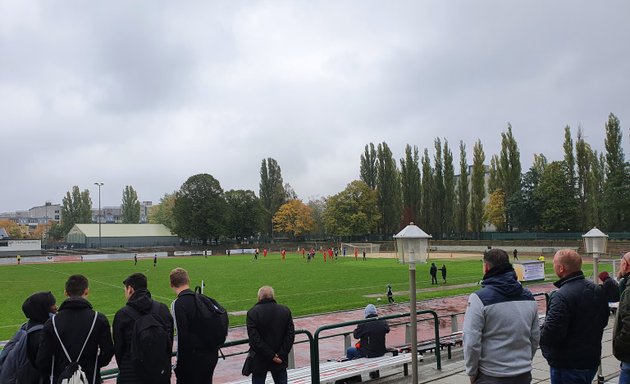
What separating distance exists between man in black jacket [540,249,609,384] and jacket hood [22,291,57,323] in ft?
16.0

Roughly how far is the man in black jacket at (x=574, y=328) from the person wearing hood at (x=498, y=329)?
73cm

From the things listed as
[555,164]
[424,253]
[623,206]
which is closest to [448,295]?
[424,253]

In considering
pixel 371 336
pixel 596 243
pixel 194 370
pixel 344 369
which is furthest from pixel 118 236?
pixel 194 370

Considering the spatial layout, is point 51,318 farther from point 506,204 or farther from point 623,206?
point 506,204

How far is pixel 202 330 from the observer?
5113 mm

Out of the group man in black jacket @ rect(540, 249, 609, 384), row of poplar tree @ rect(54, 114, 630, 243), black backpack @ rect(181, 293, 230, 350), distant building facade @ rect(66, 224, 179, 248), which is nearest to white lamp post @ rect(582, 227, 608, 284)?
man in black jacket @ rect(540, 249, 609, 384)

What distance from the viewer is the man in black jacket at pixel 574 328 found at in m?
4.96

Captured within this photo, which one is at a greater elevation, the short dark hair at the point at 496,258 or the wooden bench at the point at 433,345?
the short dark hair at the point at 496,258

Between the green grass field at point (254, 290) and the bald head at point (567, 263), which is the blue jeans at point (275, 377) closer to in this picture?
the bald head at point (567, 263)

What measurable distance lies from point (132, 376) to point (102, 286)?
31.3 metres

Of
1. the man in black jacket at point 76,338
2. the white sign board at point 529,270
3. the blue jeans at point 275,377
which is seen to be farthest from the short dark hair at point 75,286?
the white sign board at point 529,270

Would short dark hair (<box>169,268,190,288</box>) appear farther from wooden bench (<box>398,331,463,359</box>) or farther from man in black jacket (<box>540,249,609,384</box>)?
wooden bench (<box>398,331,463,359</box>)

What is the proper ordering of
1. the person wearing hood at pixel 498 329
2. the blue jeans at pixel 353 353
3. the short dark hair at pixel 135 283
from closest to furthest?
the person wearing hood at pixel 498 329, the short dark hair at pixel 135 283, the blue jeans at pixel 353 353

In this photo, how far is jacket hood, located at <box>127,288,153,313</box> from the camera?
15.3 ft
